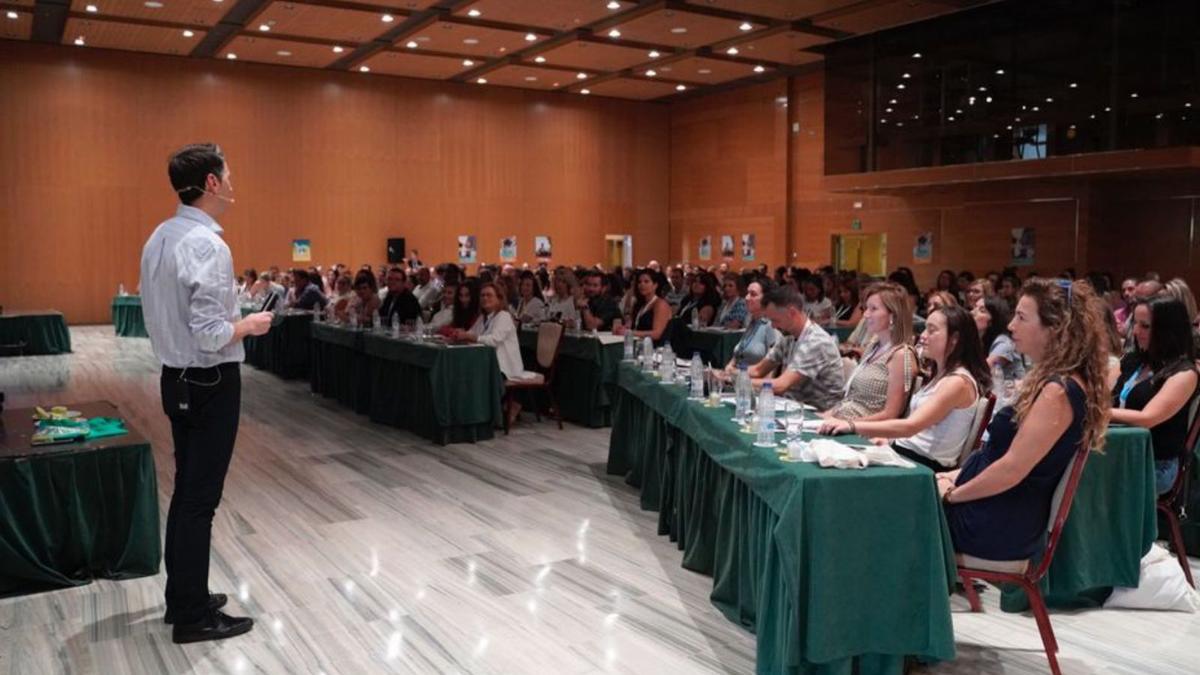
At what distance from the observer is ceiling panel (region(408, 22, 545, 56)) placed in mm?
16438

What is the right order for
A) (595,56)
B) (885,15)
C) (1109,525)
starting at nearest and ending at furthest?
1. (1109,525)
2. (885,15)
3. (595,56)

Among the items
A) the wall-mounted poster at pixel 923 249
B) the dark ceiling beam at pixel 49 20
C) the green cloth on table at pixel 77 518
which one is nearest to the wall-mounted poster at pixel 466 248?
the dark ceiling beam at pixel 49 20

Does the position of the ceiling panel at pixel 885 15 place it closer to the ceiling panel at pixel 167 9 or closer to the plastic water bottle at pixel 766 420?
the ceiling panel at pixel 167 9

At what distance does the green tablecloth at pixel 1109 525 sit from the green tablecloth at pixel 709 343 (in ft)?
18.4

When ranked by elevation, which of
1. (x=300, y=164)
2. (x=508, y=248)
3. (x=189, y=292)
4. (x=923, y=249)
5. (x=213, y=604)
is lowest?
(x=213, y=604)

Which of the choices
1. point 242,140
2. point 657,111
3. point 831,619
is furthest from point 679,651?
point 657,111

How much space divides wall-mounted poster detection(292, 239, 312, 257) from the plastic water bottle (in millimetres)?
18339

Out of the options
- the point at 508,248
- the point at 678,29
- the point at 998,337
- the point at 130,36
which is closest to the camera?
the point at 998,337

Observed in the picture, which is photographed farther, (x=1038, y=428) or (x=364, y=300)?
(x=364, y=300)

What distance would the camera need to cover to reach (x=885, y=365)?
4.46 metres

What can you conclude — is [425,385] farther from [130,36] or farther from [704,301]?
[130,36]

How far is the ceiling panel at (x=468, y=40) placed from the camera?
53.9 ft

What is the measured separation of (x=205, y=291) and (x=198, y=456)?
2.11 feet

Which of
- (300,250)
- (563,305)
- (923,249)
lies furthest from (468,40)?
(923,249)
